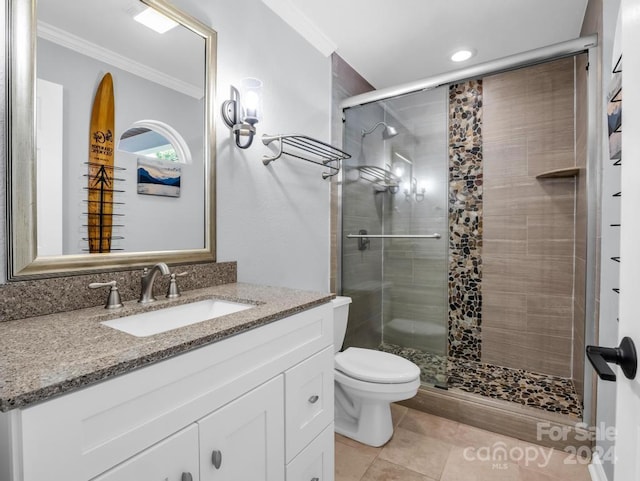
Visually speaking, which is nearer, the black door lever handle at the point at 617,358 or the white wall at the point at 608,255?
the black door lever handle at the point at 617,358

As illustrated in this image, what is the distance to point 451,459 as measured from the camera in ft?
5.62

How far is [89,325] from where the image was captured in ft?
2.93

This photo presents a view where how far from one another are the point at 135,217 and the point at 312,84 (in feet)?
4.72

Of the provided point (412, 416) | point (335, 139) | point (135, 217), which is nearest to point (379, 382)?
point (412, 416)

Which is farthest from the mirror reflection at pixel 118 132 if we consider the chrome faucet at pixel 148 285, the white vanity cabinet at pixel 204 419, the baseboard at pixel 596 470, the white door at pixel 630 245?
the baseboard at pixel 596 470

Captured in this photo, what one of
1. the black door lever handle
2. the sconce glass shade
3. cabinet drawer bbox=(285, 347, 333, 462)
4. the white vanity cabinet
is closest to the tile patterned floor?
the white vanity cabinet

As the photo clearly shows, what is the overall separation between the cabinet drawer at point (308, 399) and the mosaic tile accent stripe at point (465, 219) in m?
1.90

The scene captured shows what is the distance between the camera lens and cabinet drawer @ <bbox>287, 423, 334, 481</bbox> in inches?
43.9

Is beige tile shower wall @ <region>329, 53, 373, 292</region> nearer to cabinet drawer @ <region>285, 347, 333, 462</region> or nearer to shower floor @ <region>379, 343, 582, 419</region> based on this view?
shower floor @ <region>379, 343, 582, 419</region>

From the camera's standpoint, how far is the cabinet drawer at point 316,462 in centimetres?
112

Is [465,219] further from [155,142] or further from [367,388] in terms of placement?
[155,142]

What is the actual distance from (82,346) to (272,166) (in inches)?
51.0

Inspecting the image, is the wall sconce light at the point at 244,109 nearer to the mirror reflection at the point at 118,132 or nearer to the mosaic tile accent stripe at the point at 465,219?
the mirror reflection at the point at 118,132

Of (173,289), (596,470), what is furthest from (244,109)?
(596,470)
